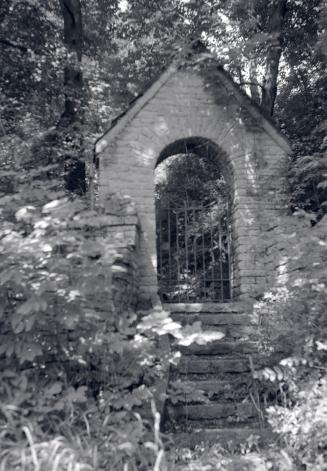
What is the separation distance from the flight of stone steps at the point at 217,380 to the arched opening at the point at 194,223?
1.30 meters

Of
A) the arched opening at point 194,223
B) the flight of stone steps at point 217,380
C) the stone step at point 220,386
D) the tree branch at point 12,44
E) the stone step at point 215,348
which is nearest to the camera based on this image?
the flight of stone steps at point 217,380

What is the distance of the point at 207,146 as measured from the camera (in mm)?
7941

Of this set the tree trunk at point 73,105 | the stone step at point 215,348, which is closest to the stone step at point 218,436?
the stone step at point 215,348

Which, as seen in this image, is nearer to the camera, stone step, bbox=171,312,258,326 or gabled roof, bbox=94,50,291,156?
stone step, bbox=171,312,258,326

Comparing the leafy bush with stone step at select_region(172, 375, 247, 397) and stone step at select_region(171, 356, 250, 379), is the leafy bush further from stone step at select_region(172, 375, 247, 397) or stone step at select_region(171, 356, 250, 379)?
stone step at select_region(171, 356, 250, 379)

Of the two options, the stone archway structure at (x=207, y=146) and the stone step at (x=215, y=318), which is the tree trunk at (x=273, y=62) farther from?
the stone step at (x=215, y=318)

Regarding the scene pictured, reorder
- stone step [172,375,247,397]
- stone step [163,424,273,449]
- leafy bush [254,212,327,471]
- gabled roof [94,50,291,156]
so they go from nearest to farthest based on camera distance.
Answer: leafy bush [254,212,327,471]
stone step [163,424,273,449]
stone step [172,375,247,397]
gabled roof [94,50,291,156]

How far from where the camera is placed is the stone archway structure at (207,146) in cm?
734

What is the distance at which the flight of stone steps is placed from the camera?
190 inches

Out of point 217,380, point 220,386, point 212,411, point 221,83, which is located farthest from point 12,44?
point 212,411

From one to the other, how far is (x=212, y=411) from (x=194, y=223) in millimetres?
3861

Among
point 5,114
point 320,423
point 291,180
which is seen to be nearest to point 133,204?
point 291,180

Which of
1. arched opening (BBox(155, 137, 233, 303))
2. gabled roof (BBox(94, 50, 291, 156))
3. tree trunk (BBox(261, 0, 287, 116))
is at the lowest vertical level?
arched opening (BBox(155, 137, 233, 303))

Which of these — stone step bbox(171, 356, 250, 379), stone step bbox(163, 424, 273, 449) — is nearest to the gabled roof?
stone step bbox(171, 356, 250, 379)
